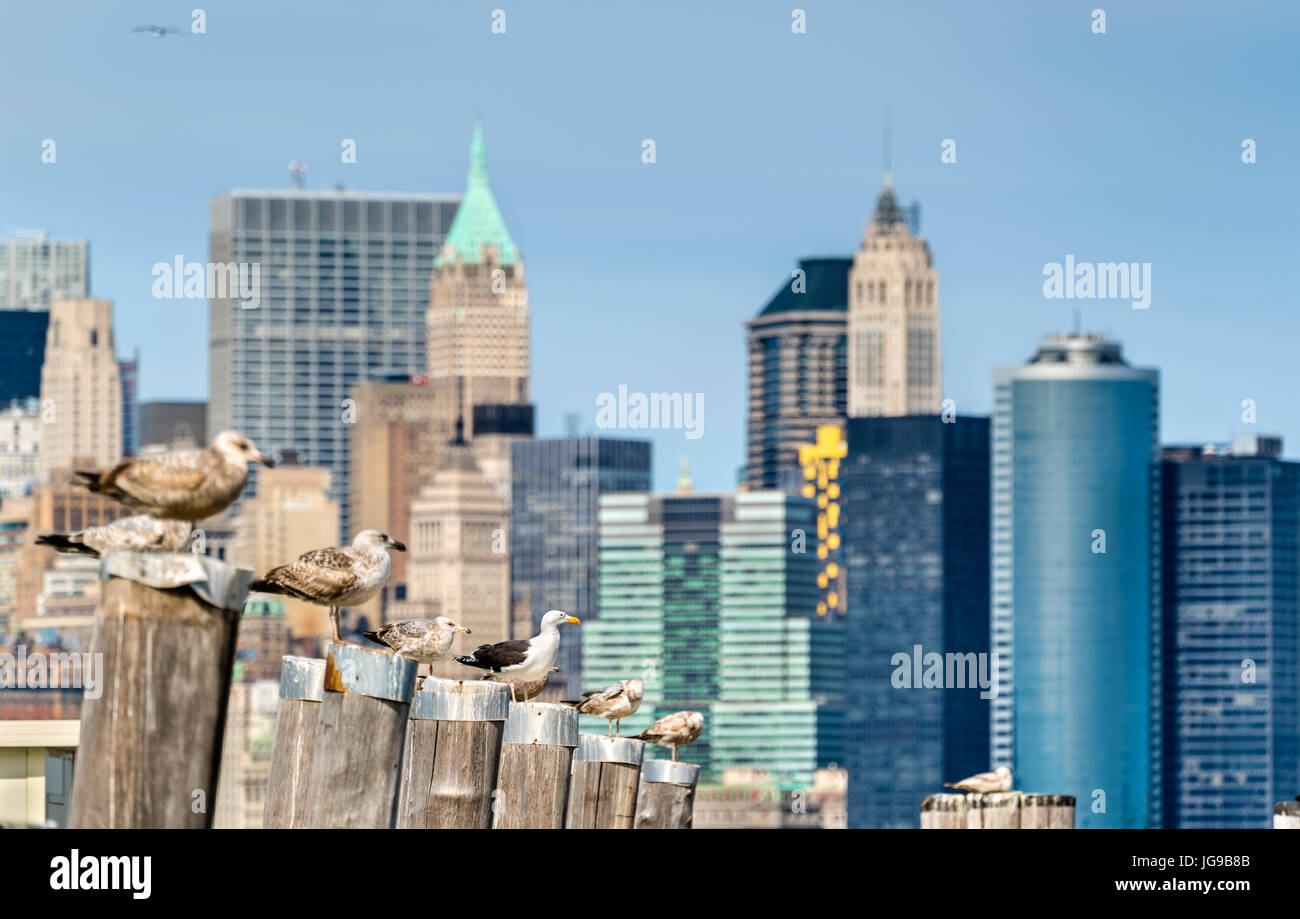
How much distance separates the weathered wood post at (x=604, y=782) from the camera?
20.2 meters

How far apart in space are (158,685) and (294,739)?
11.3 feet

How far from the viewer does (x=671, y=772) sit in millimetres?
22203

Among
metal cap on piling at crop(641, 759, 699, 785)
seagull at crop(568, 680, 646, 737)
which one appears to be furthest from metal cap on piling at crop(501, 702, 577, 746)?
seagull at crop(568, 680, 646, 737)

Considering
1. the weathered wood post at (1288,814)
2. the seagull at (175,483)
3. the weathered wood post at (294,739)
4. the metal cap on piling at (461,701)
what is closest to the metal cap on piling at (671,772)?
the weathered wood post at (1288,814)

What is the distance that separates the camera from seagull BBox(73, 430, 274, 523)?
12812mm

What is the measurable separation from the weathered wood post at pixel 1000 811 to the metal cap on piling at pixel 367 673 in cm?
519

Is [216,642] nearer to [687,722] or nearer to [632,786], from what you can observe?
[632,786]

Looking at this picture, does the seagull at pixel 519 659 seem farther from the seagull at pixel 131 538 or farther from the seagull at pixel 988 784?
the seagull at pixel 131 538

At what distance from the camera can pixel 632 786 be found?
66.7 feet
